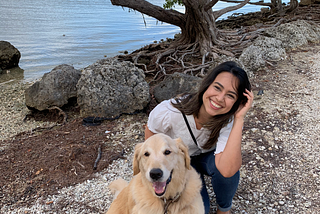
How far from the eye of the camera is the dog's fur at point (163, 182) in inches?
90.5

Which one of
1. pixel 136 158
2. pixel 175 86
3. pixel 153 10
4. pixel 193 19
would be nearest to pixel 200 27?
pixel 193 19

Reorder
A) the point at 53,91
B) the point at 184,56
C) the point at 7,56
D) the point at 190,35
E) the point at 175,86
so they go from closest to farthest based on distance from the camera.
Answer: the point at 175,86
the point at 53,91
the point at 184,56
the point at 190,35
the point at 7,56

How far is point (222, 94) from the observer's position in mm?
2615

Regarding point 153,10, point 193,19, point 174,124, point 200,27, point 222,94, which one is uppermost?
point 153,10

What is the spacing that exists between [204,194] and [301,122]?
304cm

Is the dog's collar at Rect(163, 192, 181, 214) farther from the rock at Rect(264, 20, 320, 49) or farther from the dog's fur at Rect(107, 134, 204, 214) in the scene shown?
the rock at Rect(264, 20, 320, 49)

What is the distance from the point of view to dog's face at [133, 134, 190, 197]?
2150mm

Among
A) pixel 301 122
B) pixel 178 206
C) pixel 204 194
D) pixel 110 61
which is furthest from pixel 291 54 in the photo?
pixel 178 206

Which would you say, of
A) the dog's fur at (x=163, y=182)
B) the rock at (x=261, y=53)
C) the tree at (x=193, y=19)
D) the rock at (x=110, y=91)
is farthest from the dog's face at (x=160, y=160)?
the tree at (x=193, y=19)

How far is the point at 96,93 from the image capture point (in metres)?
5.57

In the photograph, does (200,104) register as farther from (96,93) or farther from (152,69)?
(152,69)

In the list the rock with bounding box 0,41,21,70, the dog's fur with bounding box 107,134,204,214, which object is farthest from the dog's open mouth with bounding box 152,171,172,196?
the rock with bounding box 0,41,21,70

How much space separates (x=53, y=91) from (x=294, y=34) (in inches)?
364

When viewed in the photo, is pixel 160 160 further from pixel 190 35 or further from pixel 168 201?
pixel 190 35
